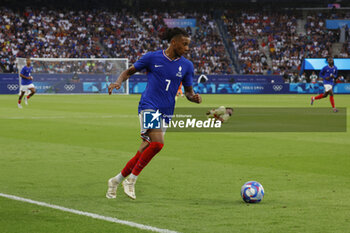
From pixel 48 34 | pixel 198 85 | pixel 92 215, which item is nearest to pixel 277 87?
pixel 198 85

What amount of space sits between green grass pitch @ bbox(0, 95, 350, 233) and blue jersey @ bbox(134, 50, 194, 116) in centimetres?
125

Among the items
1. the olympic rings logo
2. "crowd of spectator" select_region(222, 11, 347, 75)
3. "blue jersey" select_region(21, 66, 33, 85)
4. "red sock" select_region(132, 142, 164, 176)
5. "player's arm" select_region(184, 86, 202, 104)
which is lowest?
the olympic rings logo

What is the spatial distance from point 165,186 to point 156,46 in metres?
49.4

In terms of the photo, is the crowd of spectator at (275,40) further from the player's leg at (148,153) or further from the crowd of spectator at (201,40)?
the player's leg at (148,153)

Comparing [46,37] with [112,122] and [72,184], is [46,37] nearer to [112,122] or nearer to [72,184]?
[112,122]

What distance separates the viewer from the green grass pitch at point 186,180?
6660 mm

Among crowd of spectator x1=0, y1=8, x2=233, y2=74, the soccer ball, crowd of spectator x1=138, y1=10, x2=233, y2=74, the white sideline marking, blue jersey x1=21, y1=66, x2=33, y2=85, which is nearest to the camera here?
the white sideline marking

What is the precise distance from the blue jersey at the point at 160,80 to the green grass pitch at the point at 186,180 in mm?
1247

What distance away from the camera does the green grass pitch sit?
6660mm

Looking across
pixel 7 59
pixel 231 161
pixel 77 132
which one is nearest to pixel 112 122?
pixel 77 132

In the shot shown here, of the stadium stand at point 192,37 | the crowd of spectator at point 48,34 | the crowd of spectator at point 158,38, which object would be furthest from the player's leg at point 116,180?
the crowd of spectator at point 48,34

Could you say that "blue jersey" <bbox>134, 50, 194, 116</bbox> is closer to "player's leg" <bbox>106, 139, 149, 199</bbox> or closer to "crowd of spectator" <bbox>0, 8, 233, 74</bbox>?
"player's leg" <bbox>106, 139, 149, 199</bbox>

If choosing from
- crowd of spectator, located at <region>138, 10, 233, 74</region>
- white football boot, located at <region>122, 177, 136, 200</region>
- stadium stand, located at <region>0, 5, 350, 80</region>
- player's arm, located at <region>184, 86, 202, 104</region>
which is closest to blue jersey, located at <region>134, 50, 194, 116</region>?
player's arm, located at <region>184, 86, 202, 104</region>

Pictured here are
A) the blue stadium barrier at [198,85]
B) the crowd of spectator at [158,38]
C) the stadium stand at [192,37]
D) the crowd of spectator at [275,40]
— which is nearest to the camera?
the blue stadium barrier at [198,85]
